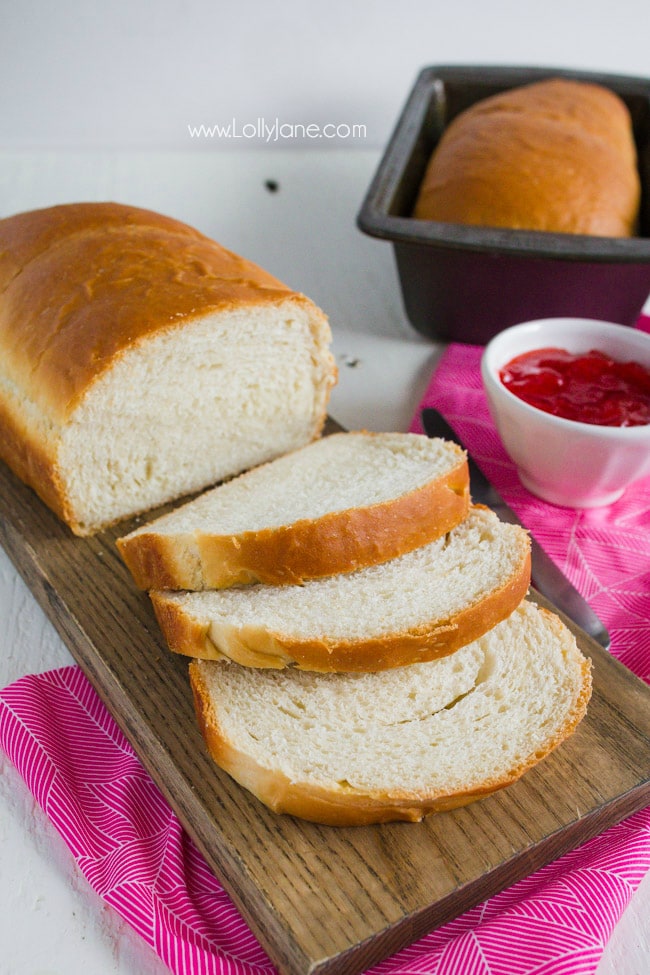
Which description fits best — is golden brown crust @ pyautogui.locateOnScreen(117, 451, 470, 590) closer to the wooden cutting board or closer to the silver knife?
the wooden cutting board

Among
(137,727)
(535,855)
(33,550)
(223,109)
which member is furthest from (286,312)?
(223,109)

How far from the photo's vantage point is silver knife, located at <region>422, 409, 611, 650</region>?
249cm

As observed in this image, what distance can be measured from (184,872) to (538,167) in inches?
114

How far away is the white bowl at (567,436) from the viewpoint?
2.71m

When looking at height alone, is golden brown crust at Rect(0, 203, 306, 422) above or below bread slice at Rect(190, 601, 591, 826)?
above

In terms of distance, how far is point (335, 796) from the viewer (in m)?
1.83

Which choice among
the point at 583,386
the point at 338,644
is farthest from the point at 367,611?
the point at 583,386

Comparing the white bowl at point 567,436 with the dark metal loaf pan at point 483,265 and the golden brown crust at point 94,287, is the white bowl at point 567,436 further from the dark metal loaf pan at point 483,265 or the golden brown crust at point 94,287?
the golden brown crust at point 94,287

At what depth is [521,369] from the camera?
3039 millimetres

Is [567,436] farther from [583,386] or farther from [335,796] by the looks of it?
[335,796]

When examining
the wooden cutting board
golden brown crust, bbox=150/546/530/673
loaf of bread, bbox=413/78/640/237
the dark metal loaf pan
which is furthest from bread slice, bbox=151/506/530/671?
loaf of bread, bbox=413/78/640/237

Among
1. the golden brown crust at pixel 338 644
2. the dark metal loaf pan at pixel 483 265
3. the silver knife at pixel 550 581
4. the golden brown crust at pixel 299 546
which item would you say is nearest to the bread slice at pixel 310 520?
the golden brown crust at pixel 299 546

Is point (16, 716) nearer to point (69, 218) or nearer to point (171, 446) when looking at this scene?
point (171, 446)

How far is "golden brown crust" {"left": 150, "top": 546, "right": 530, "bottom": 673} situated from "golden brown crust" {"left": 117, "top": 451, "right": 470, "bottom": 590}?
14 cm
